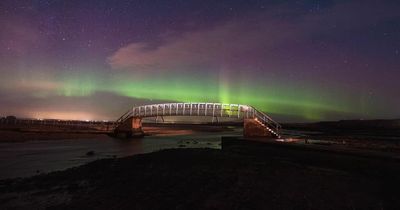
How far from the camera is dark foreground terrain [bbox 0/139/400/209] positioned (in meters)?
13.4

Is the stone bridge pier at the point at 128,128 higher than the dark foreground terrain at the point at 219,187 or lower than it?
higher

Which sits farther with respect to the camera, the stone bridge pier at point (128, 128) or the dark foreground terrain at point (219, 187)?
the stone bridge pier at point (128, 128)

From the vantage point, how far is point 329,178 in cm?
1803

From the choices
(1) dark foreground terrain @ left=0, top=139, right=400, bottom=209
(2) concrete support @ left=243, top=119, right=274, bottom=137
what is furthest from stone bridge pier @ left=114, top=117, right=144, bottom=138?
(1) dark foreground terrain @ left=0, top=139, right=400, bottom=209

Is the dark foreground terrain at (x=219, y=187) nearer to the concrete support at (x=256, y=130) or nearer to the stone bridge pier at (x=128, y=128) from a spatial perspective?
the concrete support at (x=256, y=130)

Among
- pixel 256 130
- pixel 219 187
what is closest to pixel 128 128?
pixel 256 130

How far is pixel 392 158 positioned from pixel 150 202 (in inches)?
588

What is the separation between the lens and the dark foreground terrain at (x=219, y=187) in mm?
13445

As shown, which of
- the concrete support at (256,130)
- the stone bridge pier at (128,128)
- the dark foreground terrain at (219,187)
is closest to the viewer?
the dark foreground terrain at (219,187)

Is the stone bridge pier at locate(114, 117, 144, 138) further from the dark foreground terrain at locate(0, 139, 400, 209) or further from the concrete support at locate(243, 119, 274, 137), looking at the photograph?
the dark foreground terrain at locate(0, 139, 400, 209)

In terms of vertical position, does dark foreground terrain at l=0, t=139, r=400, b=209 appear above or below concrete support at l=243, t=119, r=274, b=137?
below

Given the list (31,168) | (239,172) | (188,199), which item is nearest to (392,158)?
(239,172)

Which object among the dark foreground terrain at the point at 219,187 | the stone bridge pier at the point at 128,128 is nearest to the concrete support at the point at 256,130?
the dark foreground terrain at the point at 219,187

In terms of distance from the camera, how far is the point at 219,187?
15906 mm
